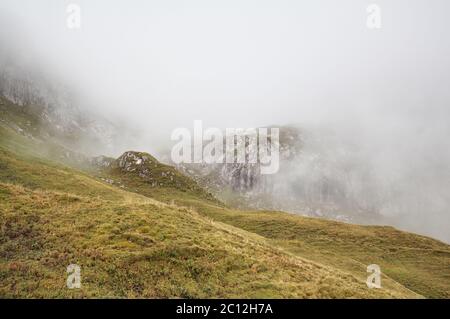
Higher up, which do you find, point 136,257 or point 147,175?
point 147,175

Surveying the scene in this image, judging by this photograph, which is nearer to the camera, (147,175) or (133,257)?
(133,257)
